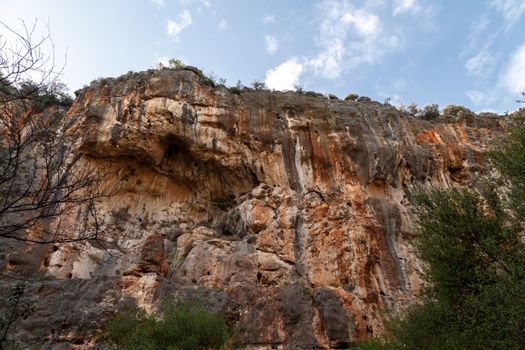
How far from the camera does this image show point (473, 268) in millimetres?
10930

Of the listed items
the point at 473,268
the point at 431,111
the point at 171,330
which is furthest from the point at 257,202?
the point at 431,111

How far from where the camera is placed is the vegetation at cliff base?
9.00 meters

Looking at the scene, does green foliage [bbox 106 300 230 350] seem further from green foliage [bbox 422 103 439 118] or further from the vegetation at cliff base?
green foliage [bbox 422 103 439 118]

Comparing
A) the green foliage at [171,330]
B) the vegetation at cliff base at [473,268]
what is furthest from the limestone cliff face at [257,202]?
the vegetation at cliff base at [473,268]

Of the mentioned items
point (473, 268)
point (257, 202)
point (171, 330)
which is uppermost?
point (257, 202)

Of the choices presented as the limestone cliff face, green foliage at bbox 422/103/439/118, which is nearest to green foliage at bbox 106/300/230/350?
the limestone cliff face

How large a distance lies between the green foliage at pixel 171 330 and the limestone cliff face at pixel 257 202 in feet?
3.88

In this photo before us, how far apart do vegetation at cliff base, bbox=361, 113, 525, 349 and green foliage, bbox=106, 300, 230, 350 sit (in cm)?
494

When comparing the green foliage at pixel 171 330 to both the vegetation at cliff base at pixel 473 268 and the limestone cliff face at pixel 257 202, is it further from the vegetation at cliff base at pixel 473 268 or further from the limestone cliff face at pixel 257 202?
the vegetation at cliff base at pixel 473 268

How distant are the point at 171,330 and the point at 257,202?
8455 millimetres

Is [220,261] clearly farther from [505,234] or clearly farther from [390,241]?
[505,234]

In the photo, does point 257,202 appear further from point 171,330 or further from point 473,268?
point 473,268

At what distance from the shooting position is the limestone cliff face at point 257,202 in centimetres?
1504

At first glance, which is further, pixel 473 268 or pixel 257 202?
pixel 257 202
